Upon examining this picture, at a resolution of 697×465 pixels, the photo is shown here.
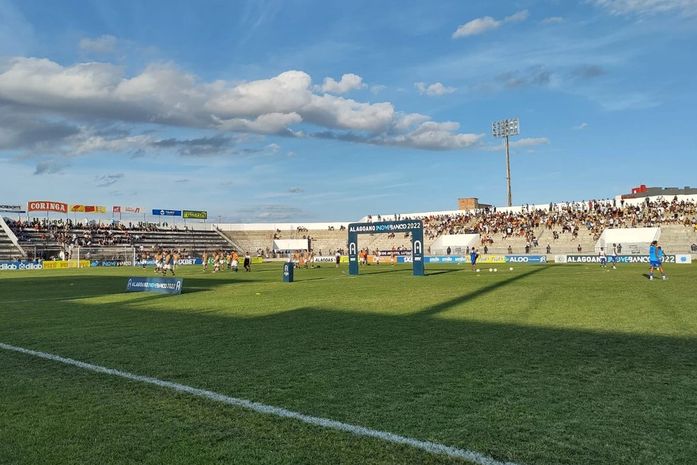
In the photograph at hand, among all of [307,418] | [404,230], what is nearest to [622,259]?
[404,230]

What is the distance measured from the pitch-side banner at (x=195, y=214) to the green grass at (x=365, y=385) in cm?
9268

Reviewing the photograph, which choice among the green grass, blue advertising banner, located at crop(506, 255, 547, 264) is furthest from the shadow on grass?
blue advertising banner, located at crop(506, 255, 547, 264)

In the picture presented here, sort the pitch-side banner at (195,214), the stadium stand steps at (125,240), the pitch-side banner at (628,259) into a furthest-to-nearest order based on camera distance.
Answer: the pitch-side banner at (195,214) → the stadium stand steps at (125,240) → the pitch-side banner at (628,259)

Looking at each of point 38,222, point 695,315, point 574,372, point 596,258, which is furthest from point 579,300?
point 38,222

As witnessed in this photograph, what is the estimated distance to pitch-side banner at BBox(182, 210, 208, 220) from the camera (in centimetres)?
10447

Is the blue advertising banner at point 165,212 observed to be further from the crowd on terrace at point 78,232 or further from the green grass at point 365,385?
the green grass at point 365,385

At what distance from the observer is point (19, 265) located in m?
58.7

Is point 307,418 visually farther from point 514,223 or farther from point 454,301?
point 514,223

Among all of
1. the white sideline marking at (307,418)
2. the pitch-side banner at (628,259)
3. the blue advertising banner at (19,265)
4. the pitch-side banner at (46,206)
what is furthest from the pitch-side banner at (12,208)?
the white sideline marking at (307,418)

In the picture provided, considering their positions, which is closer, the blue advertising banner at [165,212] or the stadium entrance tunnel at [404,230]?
the stadium entrance tunnel at [404,230]

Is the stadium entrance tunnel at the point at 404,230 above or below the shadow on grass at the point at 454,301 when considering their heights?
above

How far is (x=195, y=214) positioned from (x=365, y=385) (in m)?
104

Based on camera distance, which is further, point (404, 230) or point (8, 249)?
point (8, 249)

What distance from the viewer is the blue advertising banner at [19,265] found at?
57.6 metres
